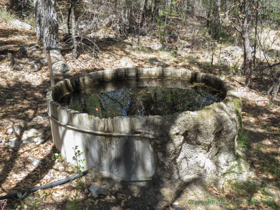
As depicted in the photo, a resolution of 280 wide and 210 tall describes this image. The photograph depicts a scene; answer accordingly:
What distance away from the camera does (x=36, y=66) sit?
23.8ft

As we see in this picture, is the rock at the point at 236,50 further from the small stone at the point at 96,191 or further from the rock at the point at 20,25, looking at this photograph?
the rock at the point at 20,25

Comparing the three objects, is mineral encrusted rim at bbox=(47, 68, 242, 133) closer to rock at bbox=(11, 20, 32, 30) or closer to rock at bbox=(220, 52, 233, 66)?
rock at bbox=(220, 52, 233, 66)

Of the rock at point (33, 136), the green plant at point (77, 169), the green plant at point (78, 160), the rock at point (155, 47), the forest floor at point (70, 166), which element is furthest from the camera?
the rock at point (155, 47)

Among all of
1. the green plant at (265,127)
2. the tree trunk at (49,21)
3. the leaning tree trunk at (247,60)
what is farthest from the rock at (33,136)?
the leaning tree trunk at (247,60)

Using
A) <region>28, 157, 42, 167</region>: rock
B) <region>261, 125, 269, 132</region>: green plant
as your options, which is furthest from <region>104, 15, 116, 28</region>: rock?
<region>28, 157, 42, 167</region>: rock

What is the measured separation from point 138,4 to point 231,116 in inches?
344

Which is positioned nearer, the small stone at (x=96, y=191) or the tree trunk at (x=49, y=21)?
the small stone at (x=96, y=191)

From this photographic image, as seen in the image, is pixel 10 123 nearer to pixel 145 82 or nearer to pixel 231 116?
pixel 145 82

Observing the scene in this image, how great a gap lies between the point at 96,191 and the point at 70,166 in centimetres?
72

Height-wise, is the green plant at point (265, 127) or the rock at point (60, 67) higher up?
the rock at point (60, 67)

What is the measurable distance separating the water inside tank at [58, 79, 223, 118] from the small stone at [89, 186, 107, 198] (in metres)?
1.33

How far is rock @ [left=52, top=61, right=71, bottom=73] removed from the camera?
7.40 m

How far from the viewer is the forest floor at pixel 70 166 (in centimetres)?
352

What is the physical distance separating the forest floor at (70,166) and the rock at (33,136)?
82mm
